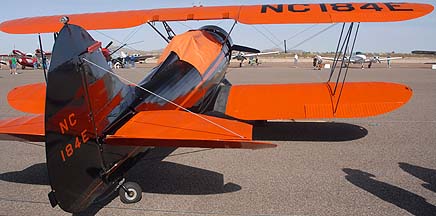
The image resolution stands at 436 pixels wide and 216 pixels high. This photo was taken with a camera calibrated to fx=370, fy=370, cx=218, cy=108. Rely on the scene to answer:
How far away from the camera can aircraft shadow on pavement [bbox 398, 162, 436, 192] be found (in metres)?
4.33

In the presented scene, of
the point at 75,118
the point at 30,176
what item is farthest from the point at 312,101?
the point at 30,176

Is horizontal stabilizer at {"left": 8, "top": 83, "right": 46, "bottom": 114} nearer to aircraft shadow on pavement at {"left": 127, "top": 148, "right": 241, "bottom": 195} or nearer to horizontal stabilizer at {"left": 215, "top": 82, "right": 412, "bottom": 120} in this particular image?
aircraft shadow on pavement at {"left": 127, "top": 148, "right": 241, "bottom": 195}

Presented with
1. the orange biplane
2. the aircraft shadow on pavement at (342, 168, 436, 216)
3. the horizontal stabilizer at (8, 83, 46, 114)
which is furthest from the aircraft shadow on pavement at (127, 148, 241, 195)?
the horizontal stabilizer at (8, 83, 46, 114)

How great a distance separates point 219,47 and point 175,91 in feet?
8.89

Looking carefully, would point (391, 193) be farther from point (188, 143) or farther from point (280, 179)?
point (188, 143)

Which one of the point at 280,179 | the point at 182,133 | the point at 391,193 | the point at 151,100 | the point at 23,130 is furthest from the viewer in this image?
the point at 280,179

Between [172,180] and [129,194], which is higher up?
[129,194]

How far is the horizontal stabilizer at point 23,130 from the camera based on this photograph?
3436 mm

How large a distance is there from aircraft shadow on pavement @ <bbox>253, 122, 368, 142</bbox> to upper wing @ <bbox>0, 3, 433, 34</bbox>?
2.23 m

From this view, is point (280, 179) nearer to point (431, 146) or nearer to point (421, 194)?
point (421, 194)

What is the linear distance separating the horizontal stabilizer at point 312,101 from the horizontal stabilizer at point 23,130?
11.2 feet

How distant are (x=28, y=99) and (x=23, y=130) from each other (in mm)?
3444

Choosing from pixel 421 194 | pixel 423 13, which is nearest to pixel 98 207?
pixel 421 194

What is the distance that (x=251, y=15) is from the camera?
6.00 meters
